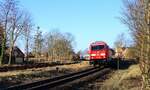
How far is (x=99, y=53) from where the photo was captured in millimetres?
56000

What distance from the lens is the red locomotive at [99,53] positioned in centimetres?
5558

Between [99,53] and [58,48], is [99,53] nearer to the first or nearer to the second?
[99,53]

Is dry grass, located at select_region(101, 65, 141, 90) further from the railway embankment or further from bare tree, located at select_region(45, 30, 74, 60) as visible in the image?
bare tree, located at select_region(45, 30, 74, 60)

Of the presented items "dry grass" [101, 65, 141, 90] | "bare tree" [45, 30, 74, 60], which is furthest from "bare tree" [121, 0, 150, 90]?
"bare tree" [45, 30, 74, 60]

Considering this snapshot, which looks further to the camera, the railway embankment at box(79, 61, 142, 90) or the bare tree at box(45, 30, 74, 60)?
the bare tree at box(45, 30, 74, 60)

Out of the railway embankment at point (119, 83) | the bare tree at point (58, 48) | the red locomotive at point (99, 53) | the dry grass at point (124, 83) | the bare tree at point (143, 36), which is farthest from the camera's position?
the bare tree at point (58, 48)

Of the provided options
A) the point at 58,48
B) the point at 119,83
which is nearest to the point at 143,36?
the point at 119,83

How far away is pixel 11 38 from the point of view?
70.1 meters

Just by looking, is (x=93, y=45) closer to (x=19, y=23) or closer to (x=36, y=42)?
(x=19, y=23)

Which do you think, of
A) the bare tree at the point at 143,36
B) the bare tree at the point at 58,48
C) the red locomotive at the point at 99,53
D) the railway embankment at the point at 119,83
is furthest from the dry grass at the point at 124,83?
the bare tree at the point at 58,48

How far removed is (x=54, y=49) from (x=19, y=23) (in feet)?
146

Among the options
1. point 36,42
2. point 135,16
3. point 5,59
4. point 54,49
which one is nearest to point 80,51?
point 54,49

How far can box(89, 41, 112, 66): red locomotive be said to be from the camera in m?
55.6

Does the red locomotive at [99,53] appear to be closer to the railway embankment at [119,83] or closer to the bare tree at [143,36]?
the railway embankment at [119,83]
